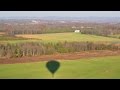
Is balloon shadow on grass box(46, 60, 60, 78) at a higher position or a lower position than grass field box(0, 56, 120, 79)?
higher

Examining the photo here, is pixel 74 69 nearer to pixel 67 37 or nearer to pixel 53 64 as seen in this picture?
pixel 53 64

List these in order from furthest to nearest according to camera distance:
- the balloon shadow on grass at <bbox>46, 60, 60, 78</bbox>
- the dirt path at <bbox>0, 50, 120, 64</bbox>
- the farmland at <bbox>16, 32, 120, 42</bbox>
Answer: the farmland at <bbox>16, 32, 120, 42</bbox>
the dirt path at <bbox>0, 50, 120, 64</bbox>
the balloon shadow on grass at <bbox>46, 60, 60, 78</bbox>

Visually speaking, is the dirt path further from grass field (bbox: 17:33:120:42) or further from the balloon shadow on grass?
grass field (bbox: 17:33:120:42)

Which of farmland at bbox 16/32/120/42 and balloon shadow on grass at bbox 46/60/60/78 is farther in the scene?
farmland at bbox 16/32/120/42
